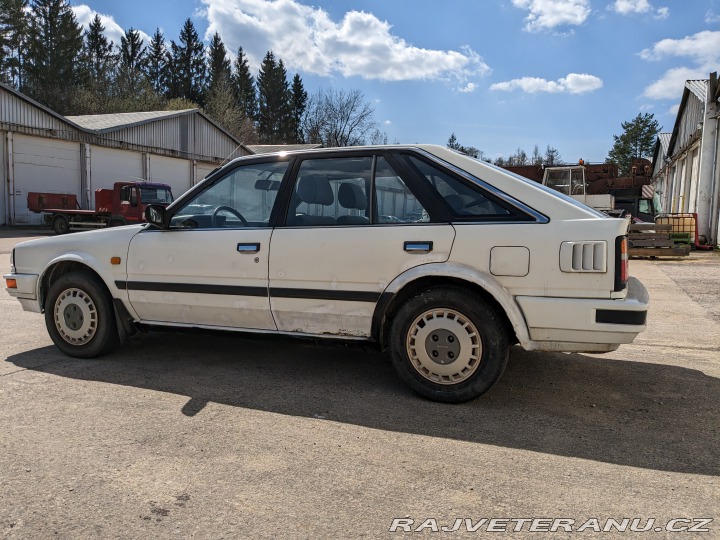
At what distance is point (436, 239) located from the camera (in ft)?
11.6

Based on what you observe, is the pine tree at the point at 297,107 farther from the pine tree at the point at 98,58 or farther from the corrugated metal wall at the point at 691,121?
the corrugated metal wall at the point at 691,121

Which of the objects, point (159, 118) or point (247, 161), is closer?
point (247, 161)

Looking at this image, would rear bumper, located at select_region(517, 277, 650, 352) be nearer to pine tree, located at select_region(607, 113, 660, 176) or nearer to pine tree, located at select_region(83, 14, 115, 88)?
pine tree, located at select_region(83, 14, 115, 88)

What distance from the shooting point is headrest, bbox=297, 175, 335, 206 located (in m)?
3.97

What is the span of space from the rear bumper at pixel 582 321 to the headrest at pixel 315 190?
154cm

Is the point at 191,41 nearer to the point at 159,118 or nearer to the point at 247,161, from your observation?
the point at 159,118

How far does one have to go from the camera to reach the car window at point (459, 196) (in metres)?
3.54

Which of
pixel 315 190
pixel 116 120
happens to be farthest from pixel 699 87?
pixel 116 120

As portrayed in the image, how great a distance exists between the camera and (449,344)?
3.55 meters

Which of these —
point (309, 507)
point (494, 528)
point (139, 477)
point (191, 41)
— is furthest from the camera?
point (191, 41)

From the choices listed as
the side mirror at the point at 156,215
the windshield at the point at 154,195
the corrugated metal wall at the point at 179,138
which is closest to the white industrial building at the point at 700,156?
the side mirror at the point at 156,215


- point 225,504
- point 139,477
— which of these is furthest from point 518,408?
point 139,477

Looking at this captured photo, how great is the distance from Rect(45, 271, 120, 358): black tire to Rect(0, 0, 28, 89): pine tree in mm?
52635

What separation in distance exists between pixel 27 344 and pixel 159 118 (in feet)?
103
